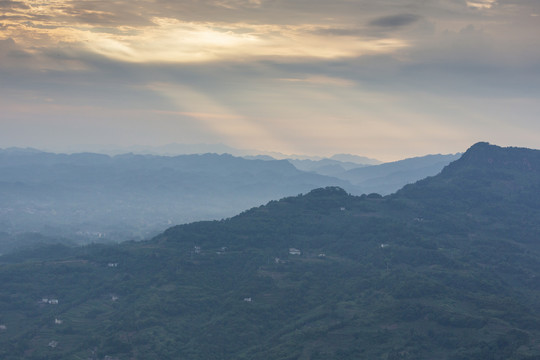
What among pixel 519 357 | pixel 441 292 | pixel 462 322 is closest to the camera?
pixel 519 357

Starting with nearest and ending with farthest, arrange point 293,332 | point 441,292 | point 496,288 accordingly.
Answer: point 293,332 < point 441,292 < point 496,288

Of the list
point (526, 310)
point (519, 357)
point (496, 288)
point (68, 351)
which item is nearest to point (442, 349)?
point (519, 357)

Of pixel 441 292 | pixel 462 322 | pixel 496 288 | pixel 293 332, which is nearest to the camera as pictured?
pixel 462 322

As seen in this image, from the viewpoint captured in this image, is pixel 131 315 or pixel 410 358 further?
pixel 131 315

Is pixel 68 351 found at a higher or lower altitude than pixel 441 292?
lower

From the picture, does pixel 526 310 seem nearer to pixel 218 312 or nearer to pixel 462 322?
pixel 462 322

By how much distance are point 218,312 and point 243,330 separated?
16505mm

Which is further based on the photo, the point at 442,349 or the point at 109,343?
the point at 109,343

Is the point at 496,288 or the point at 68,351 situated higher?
the point at 496,288

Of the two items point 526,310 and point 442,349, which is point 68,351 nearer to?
point 442,349

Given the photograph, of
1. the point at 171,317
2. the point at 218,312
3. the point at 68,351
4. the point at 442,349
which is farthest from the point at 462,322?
the point at 68,351

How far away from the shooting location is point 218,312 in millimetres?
189375

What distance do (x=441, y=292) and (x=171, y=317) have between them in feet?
252

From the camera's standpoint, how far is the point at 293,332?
166375 millimetres
